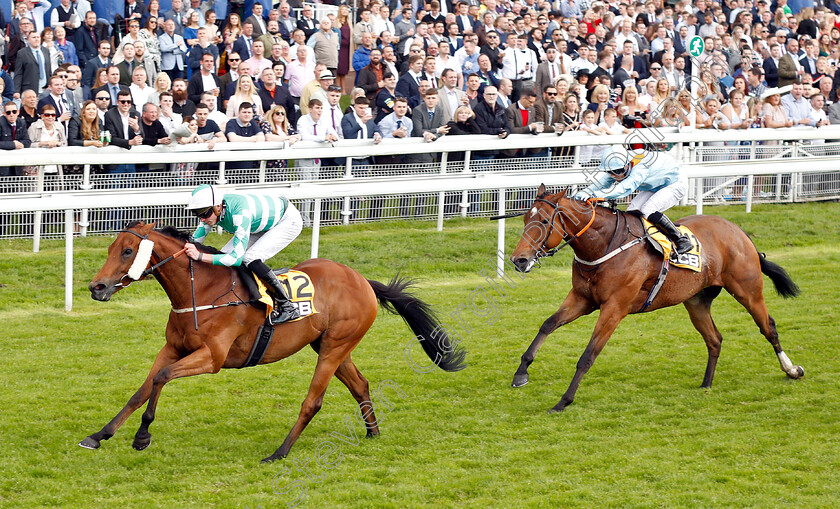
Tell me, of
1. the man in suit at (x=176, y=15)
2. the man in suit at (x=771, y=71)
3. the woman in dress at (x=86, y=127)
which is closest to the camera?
the woman in dress at (x=86, y=127)

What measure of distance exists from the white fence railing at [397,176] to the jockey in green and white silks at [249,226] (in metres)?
2.39

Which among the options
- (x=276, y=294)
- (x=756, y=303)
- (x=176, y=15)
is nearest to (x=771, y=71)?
(x=176, y=15)

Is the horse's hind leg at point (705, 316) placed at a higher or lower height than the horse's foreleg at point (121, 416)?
higher

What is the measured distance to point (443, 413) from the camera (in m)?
6.25

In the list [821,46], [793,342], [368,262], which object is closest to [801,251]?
[793,342]

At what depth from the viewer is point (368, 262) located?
354 inches

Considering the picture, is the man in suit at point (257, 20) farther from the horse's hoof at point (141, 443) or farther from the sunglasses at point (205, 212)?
the horse's hoof at point (141, 443)

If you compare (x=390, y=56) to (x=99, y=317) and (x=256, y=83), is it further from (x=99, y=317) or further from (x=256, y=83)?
(x=99, y=317)

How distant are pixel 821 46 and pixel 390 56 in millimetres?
7651

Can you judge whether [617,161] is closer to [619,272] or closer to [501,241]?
[619,272]

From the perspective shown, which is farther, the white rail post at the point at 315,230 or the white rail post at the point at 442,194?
the white rail post at the point at 442,194

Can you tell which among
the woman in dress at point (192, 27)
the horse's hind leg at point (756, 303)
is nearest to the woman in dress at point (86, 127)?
the woman in dress at point (192, 27)

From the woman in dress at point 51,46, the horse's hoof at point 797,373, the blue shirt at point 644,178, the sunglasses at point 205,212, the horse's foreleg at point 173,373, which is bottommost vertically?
the horse's hoof at point 797,373

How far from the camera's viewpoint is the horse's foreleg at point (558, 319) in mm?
6348
